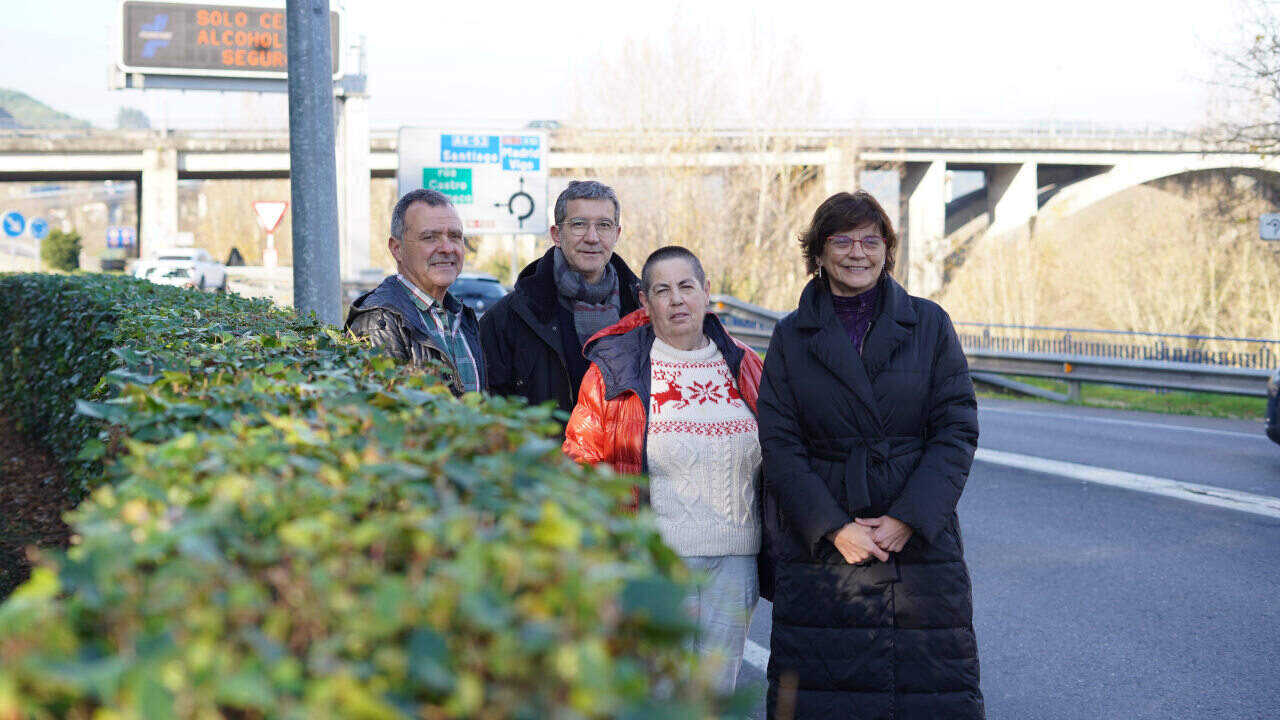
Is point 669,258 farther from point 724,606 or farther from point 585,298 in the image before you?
point 724,606

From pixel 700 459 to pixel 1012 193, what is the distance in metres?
63.9

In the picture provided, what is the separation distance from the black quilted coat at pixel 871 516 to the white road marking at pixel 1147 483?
5612 millimetres

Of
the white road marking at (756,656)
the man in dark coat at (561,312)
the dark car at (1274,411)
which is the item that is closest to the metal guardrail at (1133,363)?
the dark car at (1274,411)

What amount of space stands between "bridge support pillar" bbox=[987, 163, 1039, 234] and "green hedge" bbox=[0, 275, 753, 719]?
62510 millimetres

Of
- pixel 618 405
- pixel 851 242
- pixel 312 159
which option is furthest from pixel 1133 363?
pixel 618 405

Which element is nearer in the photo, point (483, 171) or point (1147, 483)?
point (1147, 483)

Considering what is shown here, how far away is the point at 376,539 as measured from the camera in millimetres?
1361

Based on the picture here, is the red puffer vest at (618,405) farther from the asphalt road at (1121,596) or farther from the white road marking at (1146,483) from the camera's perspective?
the white road marking at (1146,483)

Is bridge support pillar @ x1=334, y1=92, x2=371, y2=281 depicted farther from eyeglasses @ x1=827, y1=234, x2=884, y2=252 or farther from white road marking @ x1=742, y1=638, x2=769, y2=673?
eyeglasses @ x1=827, y1=234, x2=884, y2=252

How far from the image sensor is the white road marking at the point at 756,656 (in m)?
5.36

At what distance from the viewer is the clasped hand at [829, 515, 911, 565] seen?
3.49 m

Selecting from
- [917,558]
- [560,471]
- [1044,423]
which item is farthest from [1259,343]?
[560,471]

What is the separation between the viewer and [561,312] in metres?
4.46

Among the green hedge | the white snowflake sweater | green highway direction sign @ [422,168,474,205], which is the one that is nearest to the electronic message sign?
green highway direction sign @ [422,168,474,205]
